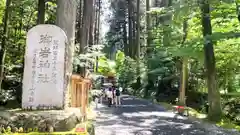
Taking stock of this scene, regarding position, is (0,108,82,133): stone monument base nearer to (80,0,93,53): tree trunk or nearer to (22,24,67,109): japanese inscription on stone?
(22,24,67,109): japanese inscription on stone

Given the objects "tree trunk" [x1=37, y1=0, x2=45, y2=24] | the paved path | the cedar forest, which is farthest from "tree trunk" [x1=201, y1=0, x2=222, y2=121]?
"tree trunk" [x1=37, y1=0, x2=45, y2=24]


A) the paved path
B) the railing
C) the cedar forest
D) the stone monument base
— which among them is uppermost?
the cedar forest

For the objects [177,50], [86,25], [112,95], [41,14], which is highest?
[41,14]

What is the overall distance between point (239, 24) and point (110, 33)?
4115 centimetres

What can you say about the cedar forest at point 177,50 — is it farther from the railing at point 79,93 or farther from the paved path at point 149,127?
the paved path at point 149,127

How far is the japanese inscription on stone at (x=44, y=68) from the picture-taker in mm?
7438

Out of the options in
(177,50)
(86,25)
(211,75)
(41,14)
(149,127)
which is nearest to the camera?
(149,127)

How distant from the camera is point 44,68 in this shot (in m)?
7.50

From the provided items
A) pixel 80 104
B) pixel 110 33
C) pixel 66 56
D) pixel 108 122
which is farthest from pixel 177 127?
pixel 110 33

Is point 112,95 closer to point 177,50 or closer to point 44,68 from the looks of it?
point 177,50

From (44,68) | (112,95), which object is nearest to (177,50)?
(112,95)

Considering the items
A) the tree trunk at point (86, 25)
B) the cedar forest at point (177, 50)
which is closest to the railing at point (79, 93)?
the cedar forest at point (177, 50)

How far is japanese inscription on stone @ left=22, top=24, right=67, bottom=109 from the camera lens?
7.44 meters

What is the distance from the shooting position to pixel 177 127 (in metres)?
12.7
